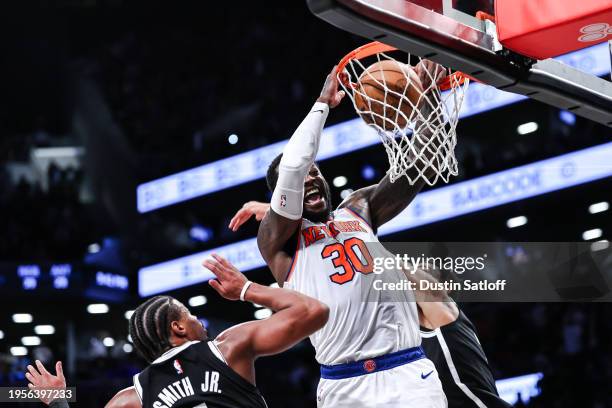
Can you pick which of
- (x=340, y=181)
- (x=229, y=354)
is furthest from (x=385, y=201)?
(x=340, y=181)

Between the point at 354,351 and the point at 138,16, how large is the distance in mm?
14475

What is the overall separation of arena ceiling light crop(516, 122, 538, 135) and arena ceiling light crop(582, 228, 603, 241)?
4.63 feet

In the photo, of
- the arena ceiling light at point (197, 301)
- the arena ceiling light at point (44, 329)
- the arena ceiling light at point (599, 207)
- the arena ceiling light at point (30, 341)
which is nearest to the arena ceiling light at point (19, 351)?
the arena ceiling light at point (30, 341)

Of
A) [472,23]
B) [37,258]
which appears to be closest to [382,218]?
[472,23]

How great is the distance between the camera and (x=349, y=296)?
4.40 m

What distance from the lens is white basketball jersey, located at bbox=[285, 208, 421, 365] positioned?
438 centimetres

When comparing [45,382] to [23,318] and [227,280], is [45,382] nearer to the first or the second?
[227,280]

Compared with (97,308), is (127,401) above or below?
below

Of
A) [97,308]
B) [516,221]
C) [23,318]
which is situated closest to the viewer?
[516,221]

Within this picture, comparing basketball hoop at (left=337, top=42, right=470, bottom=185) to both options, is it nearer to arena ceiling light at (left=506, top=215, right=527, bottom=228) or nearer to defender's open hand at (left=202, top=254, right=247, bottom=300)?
defender's open hand at (left=202, top=254, right=247, bottom=300)

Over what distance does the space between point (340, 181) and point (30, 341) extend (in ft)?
22.9

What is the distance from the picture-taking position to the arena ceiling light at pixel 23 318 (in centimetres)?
1552

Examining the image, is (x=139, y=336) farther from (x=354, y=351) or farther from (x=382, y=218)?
(x=382, y=218)

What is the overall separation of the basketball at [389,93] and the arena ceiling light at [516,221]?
18.9 ft
